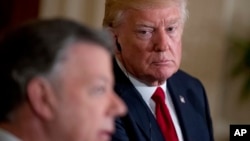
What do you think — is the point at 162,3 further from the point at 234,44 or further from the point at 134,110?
the point at 234,44

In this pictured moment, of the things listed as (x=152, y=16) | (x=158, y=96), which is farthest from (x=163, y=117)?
(x=152, y=16)

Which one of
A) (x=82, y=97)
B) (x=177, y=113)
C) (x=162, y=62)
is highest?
(x=82, y=97)

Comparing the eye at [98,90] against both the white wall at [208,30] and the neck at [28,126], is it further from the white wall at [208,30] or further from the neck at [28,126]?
the white wall at [208,30]

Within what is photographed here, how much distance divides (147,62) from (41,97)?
28.9 inches

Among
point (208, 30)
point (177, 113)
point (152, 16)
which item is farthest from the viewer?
Answer: point (208, 30)

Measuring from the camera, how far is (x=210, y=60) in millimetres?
2799

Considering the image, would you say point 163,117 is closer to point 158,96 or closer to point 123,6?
point 158,96

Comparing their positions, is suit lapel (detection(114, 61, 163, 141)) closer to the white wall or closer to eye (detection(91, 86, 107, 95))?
eye (detection(91, 86, 107, 95))

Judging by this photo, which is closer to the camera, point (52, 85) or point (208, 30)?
point (52, 85)

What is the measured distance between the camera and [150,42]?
5.48ft

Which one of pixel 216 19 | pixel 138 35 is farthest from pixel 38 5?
pixel 138 35

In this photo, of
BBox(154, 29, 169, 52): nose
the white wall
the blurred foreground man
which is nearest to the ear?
the blurred foreground man

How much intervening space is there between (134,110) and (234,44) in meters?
1.25

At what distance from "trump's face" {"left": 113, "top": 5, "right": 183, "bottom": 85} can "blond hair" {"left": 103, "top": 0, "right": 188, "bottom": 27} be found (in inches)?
0.5
